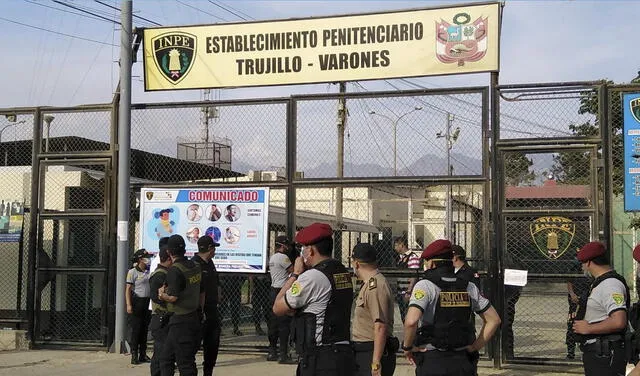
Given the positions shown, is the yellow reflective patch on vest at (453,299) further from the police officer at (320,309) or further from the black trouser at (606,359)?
the black trouser at (606,359)

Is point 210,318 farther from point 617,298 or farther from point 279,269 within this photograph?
point 617,298

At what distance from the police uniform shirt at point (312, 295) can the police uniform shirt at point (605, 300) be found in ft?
7.07

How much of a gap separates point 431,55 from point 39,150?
21.2 ft

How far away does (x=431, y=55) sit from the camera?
399 inches

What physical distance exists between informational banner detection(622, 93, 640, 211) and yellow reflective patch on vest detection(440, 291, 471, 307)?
505 centimetres

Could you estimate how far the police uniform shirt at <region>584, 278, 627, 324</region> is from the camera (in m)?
5.65

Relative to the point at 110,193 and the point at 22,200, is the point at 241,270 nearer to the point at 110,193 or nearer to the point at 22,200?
the point at 110,193

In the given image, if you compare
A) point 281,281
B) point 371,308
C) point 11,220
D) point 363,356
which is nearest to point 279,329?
point 281,281

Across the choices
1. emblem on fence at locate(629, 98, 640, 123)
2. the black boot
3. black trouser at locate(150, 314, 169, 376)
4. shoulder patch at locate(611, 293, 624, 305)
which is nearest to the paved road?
the black boot

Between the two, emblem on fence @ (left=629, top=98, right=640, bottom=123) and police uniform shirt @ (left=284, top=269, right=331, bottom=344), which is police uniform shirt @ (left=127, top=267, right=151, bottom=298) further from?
emblem on fence @ (left=629, top=98, right=640, bottom=123)

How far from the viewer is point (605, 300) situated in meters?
5.68

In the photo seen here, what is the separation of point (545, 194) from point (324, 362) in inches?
242

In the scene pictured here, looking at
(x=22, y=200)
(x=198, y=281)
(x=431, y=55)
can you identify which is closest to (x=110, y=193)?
(x=22, y=200)

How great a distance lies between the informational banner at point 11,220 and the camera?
12.0m
